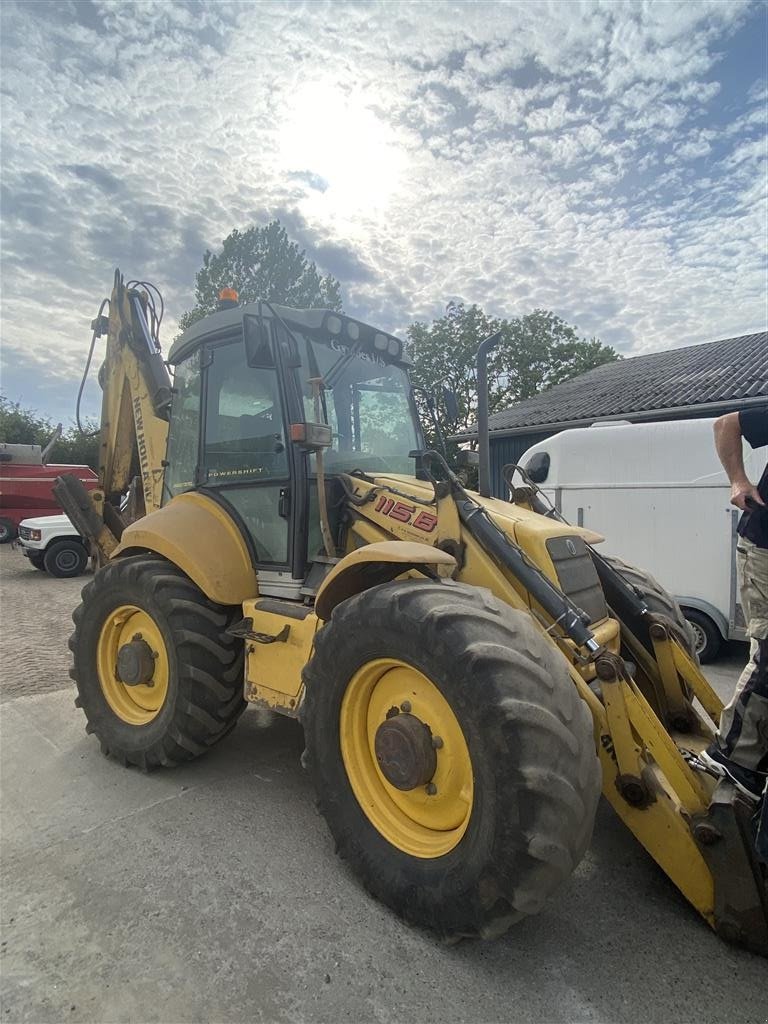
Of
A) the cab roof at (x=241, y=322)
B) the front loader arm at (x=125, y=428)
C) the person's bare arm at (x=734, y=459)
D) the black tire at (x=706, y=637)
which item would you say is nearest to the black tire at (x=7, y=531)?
the front loader arm at (x=125, y=428)

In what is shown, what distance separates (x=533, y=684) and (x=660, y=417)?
10.5 m

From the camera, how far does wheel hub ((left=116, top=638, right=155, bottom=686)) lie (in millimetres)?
3492

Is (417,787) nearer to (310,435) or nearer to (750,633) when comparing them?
(750,633)

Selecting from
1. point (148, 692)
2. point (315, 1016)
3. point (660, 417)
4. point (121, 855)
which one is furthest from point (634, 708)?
point (660, 417)

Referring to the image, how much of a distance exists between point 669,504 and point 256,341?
4922 mm

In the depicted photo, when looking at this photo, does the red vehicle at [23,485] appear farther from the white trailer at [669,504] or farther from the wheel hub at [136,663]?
the wheel hub at [136,663]

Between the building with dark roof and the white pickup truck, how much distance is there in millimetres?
8329

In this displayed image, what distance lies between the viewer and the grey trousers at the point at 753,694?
82.6 inches

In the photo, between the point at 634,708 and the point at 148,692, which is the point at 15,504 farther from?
the point at 634,708

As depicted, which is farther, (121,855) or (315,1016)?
(121,855)

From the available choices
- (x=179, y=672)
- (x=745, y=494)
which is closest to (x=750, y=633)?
(x=745, y=494)

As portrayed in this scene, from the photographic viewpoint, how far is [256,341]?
10.1 feet

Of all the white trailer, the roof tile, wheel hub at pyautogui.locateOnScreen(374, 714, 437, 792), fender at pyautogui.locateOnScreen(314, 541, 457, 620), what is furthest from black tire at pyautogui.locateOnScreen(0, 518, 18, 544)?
wheel hub at pyautogui.locateOnScreen(374, 714, 437, 792)

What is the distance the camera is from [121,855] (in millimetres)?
2668
